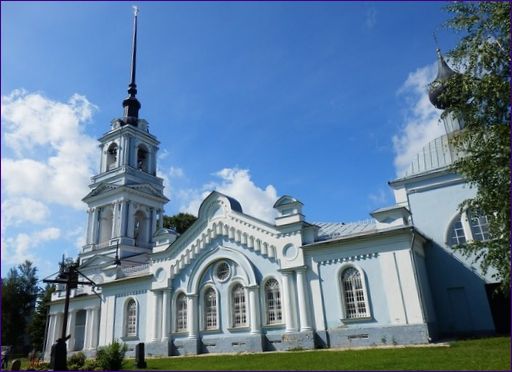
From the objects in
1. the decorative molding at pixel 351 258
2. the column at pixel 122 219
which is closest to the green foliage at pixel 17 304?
the column at pixel 122 219

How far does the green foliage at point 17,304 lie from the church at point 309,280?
24.7m

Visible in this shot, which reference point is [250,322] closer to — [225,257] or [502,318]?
[225,257]

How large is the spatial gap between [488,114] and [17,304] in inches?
1937

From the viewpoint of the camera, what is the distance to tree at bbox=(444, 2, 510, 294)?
11.5m

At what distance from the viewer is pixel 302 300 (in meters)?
18.3

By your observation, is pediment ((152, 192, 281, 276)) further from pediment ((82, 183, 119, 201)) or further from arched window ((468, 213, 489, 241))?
pediment ((82, 183, 119, 201))

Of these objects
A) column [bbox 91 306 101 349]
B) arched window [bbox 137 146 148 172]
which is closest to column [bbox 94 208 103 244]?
arched window [bbox 137 146 148 172]

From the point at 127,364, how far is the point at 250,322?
5621 mm

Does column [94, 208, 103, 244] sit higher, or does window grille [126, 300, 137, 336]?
column [94, 208, 103, 244]

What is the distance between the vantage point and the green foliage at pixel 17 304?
44.4 meters

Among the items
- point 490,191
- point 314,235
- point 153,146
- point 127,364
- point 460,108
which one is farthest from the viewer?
point 153,146

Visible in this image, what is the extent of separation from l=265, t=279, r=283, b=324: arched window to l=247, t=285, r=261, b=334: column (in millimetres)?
458

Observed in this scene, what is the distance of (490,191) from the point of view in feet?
38.8

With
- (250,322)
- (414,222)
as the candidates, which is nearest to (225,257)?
(250,322)
